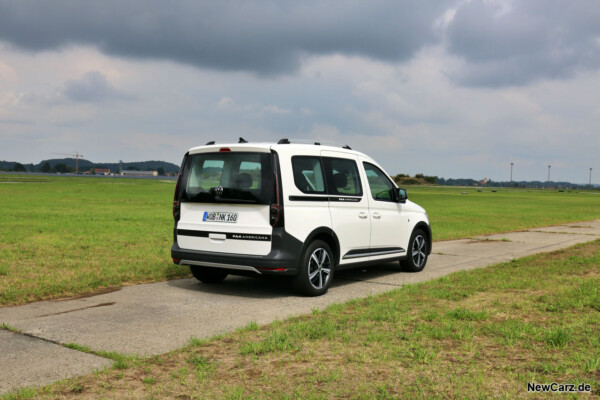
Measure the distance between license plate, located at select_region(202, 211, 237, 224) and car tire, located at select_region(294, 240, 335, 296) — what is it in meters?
1.03

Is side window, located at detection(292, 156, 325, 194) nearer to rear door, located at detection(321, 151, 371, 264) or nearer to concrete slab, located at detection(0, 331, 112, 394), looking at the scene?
rear door, located at detection(321, 151, 371, 264)

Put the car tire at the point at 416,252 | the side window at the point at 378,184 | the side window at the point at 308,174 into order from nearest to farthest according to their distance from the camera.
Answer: the side window at the point at 308,174
the side window at the point at 378,184
the car tire at the point at 416,252

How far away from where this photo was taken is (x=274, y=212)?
283 inches

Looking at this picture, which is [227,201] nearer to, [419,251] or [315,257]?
[315,257]

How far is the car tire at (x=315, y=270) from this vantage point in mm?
7387

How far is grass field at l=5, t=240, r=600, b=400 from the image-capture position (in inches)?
158

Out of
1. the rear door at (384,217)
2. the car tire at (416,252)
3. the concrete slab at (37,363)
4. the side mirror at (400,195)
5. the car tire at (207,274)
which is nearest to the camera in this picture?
the concrete slab at (37,363)

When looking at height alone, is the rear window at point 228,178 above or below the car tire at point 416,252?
above

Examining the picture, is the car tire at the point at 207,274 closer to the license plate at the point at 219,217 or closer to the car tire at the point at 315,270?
the license plate at the point at 219,217

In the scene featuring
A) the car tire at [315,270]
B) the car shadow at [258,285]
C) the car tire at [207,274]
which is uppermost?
the car tire at [315,270]

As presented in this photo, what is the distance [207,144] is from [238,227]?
1.37 meters

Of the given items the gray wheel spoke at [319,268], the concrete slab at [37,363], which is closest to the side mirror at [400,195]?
the gray wheel spoke at [319,268]

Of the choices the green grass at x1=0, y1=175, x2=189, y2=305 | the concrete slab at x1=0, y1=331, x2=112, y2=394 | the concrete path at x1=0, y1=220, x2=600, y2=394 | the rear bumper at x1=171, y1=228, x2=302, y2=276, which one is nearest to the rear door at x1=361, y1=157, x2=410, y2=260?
the concrete path at x1=0, y1=220, x2=600, y2=394

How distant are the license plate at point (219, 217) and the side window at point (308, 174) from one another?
0.94m
